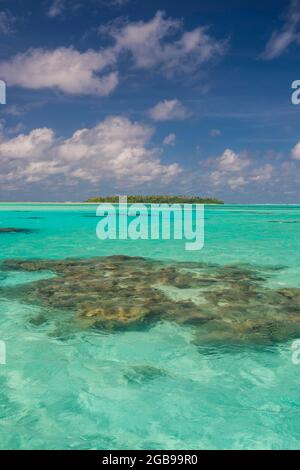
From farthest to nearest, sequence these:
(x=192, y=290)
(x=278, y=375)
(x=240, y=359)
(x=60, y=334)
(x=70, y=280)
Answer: (x=70, y=280), (x=192, y=290), (x=60, y=334), (x=240, y=359), (x=278, y=375)

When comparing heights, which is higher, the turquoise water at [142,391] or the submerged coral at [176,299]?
the submerged coral at [176,299]

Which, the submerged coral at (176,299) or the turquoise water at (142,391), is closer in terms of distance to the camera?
the turquoise water at (142,391)

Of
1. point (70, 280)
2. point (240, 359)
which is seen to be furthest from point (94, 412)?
point (70, 280)

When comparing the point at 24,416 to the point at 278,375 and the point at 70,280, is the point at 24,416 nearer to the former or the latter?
the point at 278,375

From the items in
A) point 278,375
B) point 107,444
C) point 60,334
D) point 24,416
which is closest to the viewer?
point 107,444

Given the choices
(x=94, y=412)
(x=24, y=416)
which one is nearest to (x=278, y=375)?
(x=94, y=412)

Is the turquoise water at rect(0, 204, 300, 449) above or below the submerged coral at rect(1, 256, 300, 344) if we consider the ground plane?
below

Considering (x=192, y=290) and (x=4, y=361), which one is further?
A: (x=192, y=290)

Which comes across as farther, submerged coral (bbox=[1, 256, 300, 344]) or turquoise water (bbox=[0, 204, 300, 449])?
submerged coral (bbox=[1, 256, 300, 344])
